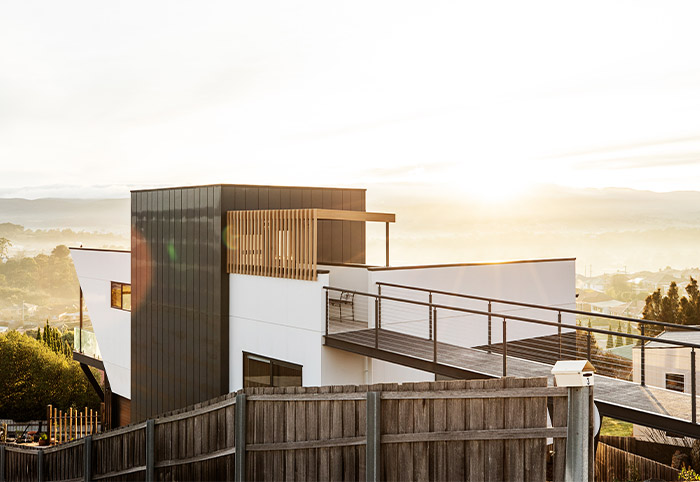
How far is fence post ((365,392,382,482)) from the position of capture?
5.89 m

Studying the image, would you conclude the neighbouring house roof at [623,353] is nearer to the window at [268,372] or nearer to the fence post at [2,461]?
the window at [268,372]

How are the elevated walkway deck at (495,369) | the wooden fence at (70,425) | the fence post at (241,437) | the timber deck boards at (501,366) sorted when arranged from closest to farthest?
the fence post at (241,437) → the elevated walkway deck at (495,369) → the timber deck boards at (501,366) → the wooden fence at (70,425)

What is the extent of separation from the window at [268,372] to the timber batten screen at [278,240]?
1.60 m

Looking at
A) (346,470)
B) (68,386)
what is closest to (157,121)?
(68,386)

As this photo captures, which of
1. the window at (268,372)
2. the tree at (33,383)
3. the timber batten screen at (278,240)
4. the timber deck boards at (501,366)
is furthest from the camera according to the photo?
the tree at (33,383)

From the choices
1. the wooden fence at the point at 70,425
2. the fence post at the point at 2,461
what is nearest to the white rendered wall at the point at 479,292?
the fence post at the point at 2,461

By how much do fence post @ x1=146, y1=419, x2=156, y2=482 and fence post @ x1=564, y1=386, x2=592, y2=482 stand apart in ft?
15.6

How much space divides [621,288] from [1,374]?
59049mm

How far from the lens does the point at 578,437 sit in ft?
18.1

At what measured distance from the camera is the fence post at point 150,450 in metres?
7.72

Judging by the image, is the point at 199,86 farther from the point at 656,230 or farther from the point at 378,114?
the point at 656,230

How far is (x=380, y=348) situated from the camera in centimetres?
988

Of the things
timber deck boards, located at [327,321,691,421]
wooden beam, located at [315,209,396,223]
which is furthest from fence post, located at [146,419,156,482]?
wooden beam, located at [315,209,396,223]

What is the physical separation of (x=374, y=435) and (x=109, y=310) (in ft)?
46.7
